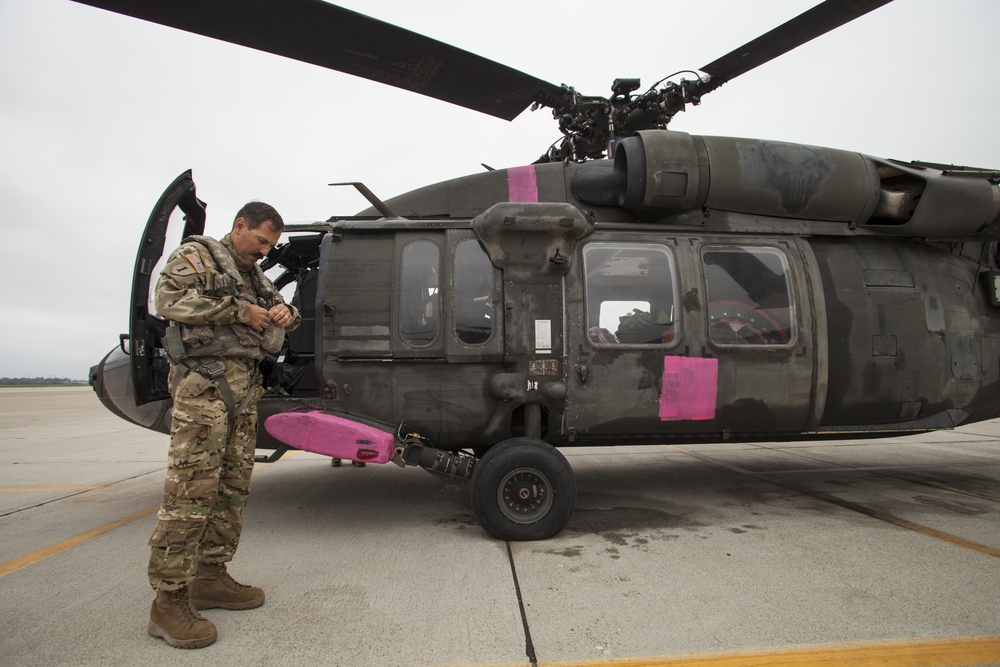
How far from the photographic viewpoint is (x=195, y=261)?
9.00ft

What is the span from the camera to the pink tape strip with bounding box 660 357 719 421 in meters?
4.21

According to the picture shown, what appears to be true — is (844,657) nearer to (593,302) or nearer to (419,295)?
(593,302)

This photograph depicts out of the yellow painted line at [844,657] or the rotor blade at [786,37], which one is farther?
the rotor blade at [786,37]

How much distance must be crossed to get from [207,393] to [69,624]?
128 cm

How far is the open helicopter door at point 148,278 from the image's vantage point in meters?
3.88

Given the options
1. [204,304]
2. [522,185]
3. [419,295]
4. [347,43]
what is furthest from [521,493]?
[347,43]

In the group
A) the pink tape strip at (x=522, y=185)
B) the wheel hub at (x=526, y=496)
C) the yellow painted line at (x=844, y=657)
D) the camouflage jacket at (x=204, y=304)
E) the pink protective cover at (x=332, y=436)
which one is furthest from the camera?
the pink tape strip at (x=522, y=185)

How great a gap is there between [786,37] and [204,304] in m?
5.08

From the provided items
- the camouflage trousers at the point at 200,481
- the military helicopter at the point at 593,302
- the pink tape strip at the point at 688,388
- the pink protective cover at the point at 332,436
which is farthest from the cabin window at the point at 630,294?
the camouflage trousers at the point at 200,481

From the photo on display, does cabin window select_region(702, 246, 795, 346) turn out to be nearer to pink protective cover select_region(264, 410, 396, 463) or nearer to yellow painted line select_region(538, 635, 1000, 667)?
yellow painted line select_region(538, 635, 1000, 667)

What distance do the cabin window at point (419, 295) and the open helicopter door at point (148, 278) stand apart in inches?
63.5

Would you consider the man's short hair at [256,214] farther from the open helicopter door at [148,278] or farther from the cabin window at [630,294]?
the cabin window at [630,294]

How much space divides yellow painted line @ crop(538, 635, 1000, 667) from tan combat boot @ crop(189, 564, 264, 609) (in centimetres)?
157

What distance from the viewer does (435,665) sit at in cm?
228
